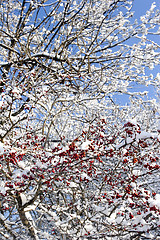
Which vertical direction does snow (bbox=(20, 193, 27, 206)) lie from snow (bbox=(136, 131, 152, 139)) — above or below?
below

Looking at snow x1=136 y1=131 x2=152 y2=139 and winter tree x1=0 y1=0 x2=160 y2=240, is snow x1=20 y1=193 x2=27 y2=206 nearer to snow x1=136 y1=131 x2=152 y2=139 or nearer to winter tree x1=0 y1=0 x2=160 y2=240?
winter tree x1=0 y1=0 x2=160 y2=240

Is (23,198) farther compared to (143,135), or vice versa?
(23,198)

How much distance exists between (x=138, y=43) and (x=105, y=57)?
87 centimetres

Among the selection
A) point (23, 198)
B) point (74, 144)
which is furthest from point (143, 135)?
point (23, 198)

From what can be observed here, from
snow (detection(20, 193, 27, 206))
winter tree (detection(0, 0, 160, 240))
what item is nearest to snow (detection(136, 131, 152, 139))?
winter tree (detection(0, 0, 160, 240))

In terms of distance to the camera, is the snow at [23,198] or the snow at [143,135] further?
the snow at [23,198]

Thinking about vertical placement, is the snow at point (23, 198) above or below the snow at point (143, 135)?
below

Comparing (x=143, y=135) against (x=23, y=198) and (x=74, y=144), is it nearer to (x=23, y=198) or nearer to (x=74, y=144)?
(x=74, y=144)

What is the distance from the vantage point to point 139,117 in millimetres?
10805

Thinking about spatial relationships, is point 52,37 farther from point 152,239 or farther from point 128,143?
point 152,239

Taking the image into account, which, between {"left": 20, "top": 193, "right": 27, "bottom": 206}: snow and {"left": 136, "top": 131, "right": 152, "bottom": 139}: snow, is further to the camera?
{"left": 20, "top": 193, "right": 27, "bottom": 206}: snow

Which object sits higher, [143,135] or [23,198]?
[143,135]

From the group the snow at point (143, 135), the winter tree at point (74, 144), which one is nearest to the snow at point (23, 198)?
the winter tree at point (74, 144)

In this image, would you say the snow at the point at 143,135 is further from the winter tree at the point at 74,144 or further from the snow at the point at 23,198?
the snow at the point at 23,198
